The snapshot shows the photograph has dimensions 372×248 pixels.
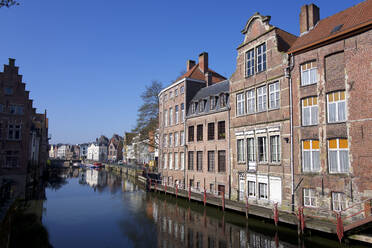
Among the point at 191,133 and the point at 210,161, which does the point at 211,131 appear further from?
the point at 191,133

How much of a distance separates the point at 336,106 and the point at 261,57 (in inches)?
298

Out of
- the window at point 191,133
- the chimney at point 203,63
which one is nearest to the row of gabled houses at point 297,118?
the window at point 191,133

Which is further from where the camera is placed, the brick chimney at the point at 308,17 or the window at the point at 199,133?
the window at the point at 199,133

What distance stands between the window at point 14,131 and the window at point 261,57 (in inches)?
1054

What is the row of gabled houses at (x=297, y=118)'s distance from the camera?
14688 millimetres

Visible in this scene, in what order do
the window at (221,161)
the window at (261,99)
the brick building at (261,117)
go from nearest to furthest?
1. the brick building at (261,117)
2. the window at (261,99)
3. the window at (221,161)

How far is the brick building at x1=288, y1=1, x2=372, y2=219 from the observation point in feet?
47.1

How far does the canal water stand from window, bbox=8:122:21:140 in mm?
9292

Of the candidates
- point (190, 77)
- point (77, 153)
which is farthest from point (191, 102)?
point (77, 153)

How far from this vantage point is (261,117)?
67.4ft

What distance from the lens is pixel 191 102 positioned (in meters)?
32.2

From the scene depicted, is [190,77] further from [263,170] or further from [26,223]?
[26,223]

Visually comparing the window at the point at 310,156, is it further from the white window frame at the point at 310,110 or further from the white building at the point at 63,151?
the white building at the point at 63,151

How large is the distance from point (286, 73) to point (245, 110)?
16.3 ft
